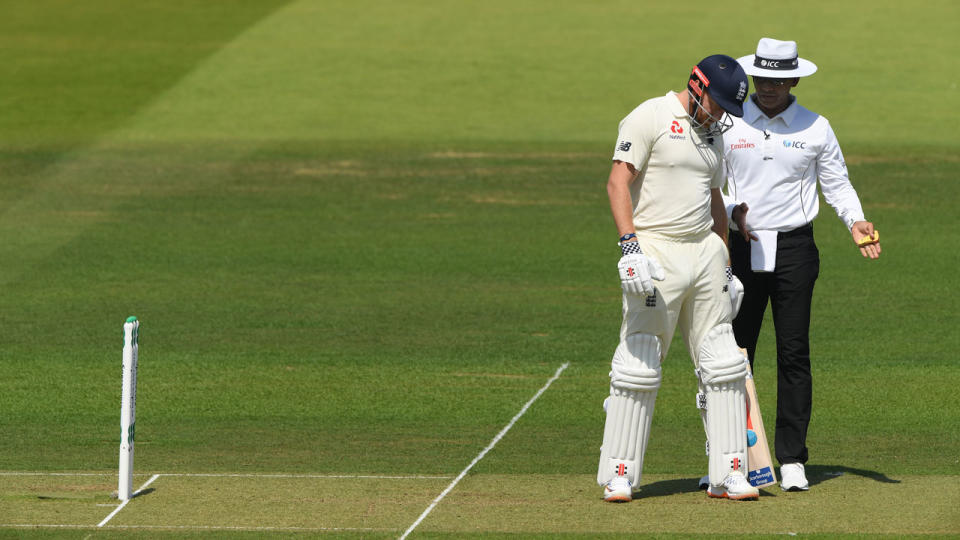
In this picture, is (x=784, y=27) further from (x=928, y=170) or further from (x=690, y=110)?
(x=690, y=110)

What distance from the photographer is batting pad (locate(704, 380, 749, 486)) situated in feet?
25.2

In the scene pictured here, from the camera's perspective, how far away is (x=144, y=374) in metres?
11.3

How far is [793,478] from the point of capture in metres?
7.95

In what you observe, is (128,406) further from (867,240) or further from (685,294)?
(867,240)

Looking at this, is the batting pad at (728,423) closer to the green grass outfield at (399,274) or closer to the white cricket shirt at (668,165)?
the green grass outfield at (399,274)

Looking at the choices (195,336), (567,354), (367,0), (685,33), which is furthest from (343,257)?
(367,0)

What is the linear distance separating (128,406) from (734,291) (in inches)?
119

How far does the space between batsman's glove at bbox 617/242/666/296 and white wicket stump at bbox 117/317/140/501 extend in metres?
2.34

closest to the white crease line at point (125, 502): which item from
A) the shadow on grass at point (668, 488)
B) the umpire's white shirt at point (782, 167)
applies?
the shadow on grass at point (668, 488)

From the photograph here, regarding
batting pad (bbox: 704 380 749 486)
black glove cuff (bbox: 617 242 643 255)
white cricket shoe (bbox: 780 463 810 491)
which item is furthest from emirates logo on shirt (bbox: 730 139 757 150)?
white cricket shoe (bbox: 780 463 810 491)

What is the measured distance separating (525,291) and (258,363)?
3.74 m

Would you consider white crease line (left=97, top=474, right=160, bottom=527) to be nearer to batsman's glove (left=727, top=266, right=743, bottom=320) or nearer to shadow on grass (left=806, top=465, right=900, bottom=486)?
batsman's glove (left=727, top=266, right=743, bottom=320)

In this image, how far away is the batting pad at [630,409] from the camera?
7.60 metres

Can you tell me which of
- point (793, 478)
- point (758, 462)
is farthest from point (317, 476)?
point (793, 478)
